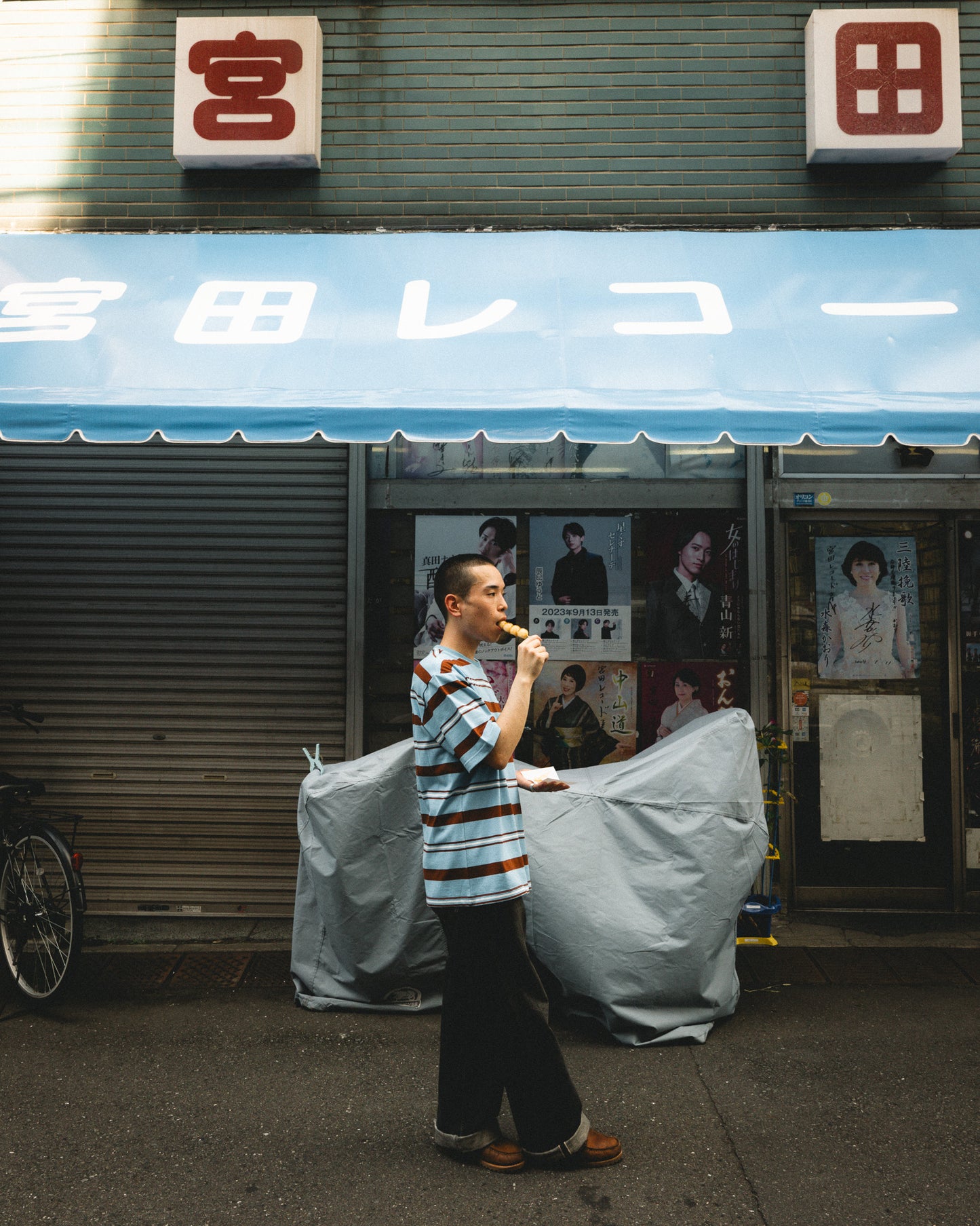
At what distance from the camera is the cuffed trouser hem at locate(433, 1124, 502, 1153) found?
3.20 metres

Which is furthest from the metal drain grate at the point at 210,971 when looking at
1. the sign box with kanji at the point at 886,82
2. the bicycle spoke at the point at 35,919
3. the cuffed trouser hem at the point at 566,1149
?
the sign box with kanji at the point at 886,82

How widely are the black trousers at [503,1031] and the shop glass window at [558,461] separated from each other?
3431mm

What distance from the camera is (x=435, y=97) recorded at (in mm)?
6035

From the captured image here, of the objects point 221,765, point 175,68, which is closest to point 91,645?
point 221,765

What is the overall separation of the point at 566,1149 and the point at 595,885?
4.06 feet

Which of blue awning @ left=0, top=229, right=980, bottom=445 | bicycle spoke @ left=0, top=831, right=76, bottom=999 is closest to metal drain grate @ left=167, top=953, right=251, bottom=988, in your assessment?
bicycle spoke @ left=0, top=831, right=76, bottom=999

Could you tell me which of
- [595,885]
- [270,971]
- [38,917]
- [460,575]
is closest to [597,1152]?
[595,885]

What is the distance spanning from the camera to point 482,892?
3.02m

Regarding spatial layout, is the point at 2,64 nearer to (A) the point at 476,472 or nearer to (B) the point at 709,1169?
(A) the point at 476,472

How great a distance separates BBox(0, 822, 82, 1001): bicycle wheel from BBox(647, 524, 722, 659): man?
3.52 m

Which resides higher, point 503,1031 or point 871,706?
point 871,706

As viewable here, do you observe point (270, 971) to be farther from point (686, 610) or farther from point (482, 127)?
point (482, 127)

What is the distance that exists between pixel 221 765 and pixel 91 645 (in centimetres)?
111

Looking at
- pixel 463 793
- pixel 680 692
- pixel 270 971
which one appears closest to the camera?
pixel 463 793
